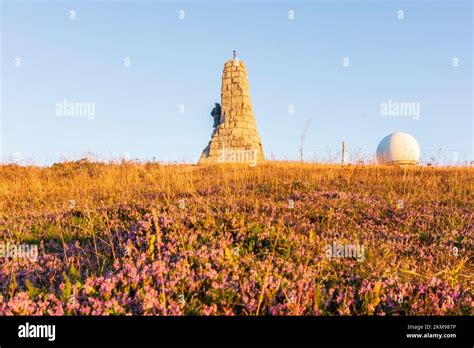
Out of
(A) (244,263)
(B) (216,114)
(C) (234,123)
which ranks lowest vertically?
(A) (244,263)

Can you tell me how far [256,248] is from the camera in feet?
14.6

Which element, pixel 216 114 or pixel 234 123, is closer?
pixel 234 123

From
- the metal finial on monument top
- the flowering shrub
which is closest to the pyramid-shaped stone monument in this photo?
the metal finial on monument top

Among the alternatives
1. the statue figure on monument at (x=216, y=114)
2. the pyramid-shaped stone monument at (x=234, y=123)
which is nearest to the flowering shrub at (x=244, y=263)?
the pyramid-shaped stone monument at (x=234, y=123)

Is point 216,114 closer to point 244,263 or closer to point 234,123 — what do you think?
point 234,123

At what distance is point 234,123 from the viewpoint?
29500mm

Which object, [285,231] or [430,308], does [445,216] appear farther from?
[430,308]

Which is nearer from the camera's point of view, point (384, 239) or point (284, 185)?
point (384, 239)

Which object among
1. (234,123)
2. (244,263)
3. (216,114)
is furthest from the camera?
(216,114)

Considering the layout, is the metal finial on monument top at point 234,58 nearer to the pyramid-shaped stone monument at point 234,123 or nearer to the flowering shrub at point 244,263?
the pyramid-shaped stone monument at point 234,123

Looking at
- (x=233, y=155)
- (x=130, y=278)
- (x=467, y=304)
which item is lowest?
(x=467, y=304)

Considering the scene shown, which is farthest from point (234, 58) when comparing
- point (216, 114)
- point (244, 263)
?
point (244, 263)
